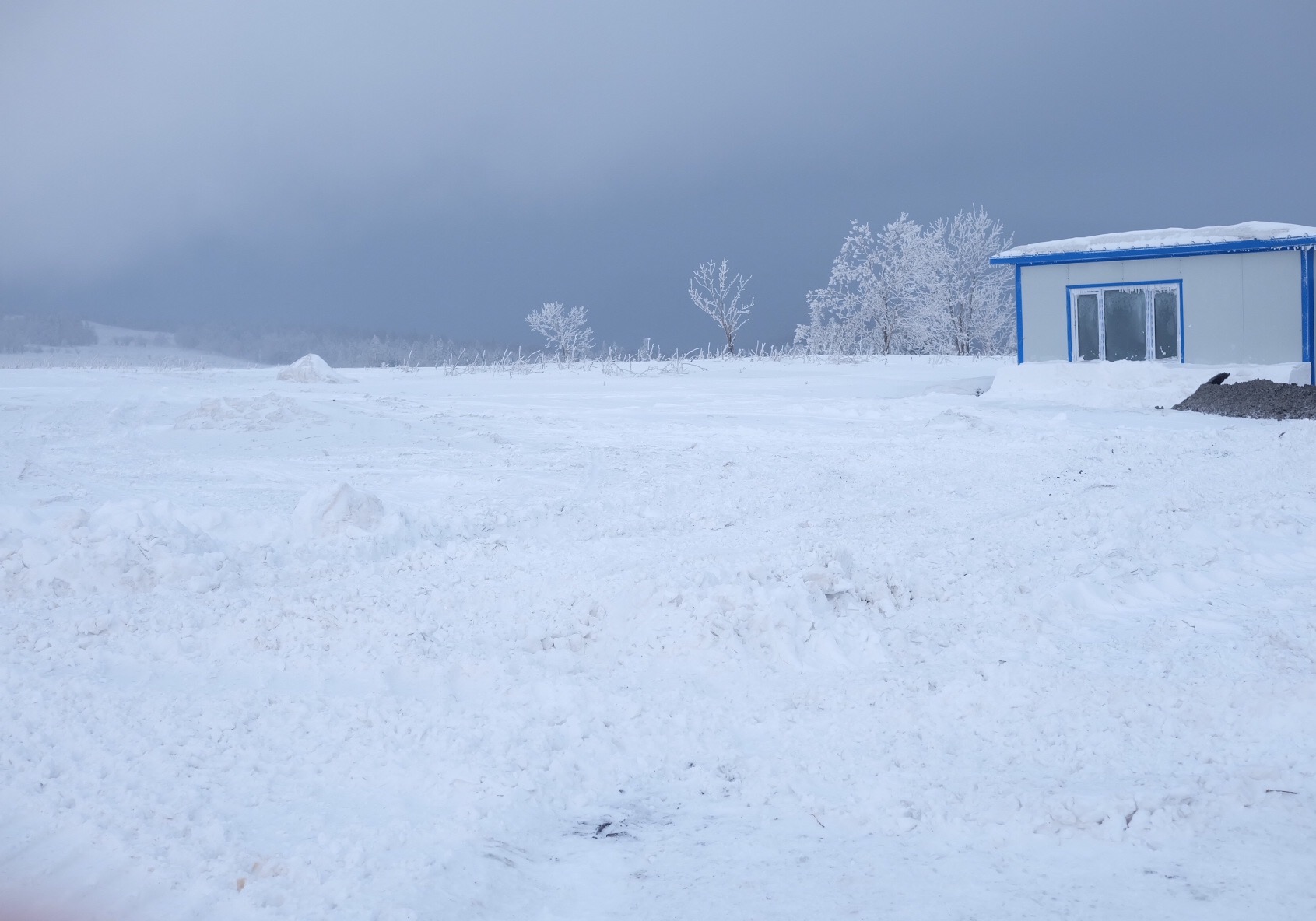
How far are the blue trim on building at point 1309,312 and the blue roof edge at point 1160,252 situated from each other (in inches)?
12.1

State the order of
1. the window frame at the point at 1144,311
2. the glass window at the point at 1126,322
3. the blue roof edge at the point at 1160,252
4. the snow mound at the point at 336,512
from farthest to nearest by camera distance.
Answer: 1. the glass window at the point at 1126,322
2. the window frame at the point at 1144,311
3. the blue roof edge at the point at 1160,252
4. the snow mound at the point at 336,512

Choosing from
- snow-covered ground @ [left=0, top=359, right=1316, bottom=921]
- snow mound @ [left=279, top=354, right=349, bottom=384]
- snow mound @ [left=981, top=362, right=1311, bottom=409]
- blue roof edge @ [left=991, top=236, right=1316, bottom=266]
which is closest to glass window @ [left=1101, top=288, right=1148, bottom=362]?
snow mound @ [left=981, top=362, right=1311, bottom=409]

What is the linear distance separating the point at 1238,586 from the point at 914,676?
103 inches

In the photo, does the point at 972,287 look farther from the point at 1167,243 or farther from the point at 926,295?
Result: the point at 1167,243

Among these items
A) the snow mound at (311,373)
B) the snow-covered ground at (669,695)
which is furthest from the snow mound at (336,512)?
the snow mound at (311,373)

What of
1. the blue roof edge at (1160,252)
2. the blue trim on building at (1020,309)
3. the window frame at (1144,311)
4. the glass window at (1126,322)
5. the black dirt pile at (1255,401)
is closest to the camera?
the black dirt pile at (1255,401)

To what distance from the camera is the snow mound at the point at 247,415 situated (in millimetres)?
14414

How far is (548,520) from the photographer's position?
29.1 feet

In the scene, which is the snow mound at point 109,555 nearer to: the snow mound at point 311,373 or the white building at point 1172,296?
the snow mound at point 311,373

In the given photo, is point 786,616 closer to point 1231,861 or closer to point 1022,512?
point 1231,861

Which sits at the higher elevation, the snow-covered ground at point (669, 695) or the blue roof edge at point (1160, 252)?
the blue roof edge at point (1160, 252)

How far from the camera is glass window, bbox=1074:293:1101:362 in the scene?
20.7 meters

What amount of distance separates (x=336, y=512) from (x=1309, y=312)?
60.2 feet

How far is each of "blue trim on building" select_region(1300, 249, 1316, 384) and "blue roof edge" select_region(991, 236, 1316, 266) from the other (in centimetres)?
31
